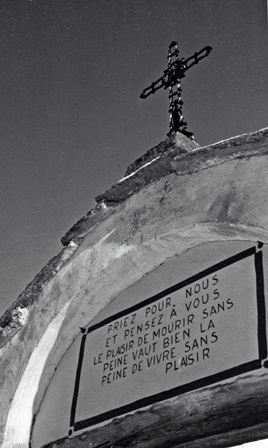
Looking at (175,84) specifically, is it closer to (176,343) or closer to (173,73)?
(173,73)

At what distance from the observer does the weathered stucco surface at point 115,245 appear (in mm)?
3121

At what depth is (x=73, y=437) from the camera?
10.7ft

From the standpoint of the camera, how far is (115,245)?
142 inches

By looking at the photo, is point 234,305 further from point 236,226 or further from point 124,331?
point 124,331

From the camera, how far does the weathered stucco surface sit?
3.12 m

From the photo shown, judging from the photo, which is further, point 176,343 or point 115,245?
point 115,245

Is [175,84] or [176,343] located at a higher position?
[175,84]

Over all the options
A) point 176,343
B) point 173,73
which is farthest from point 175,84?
point 176,343

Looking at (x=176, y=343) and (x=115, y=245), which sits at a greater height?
(x=115, y=245)

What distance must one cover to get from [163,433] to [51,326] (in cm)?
111

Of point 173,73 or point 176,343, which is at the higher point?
point 173,73

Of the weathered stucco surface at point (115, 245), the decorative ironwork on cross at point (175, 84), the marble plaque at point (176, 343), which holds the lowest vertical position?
the marble plaque at point (176, 343)

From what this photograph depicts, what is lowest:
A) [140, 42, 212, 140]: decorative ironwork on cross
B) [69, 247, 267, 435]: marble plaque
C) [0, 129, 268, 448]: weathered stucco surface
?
[69, 247, 267, 435]: marble plaque

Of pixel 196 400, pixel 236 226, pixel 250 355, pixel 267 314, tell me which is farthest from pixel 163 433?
pixel 236 226
